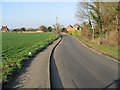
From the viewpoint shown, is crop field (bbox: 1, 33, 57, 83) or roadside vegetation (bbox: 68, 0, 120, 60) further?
roadside vegetation (bbox: 68, 0, 120, 60)

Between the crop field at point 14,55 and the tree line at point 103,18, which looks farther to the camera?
the tree line at point 103,18

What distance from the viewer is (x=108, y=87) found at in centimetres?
612

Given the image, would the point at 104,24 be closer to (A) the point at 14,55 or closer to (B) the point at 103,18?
(B) the point at 103,18

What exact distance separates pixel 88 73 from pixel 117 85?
1911mm

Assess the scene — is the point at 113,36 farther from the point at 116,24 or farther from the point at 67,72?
the point at 67,72

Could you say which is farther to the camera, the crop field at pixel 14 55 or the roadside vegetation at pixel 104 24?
the roadside vegetation at pixel 104 24

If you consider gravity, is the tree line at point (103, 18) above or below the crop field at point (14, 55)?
above

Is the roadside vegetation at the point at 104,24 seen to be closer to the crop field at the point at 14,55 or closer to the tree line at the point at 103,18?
the tree line at the point at 103,18

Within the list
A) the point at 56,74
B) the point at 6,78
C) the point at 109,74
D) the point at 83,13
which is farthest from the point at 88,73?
the point at 83,13

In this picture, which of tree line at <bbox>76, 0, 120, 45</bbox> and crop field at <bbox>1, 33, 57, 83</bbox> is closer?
crop field at <bbox>1, 33, 57, 83</bbox>

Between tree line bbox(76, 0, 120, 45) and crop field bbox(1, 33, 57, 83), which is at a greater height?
tree line bbox(76, 0, 120, 45)

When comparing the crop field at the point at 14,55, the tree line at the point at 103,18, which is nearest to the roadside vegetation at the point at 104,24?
the tree line at the point at 103,18

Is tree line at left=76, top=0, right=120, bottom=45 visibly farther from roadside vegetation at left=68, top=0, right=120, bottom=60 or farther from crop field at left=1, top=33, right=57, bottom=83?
crop field at left=1, top=33, right=57, bottom=83

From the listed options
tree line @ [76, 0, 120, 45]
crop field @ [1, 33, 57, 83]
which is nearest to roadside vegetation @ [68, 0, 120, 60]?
tree line @ [76, 0, 120, 45]
